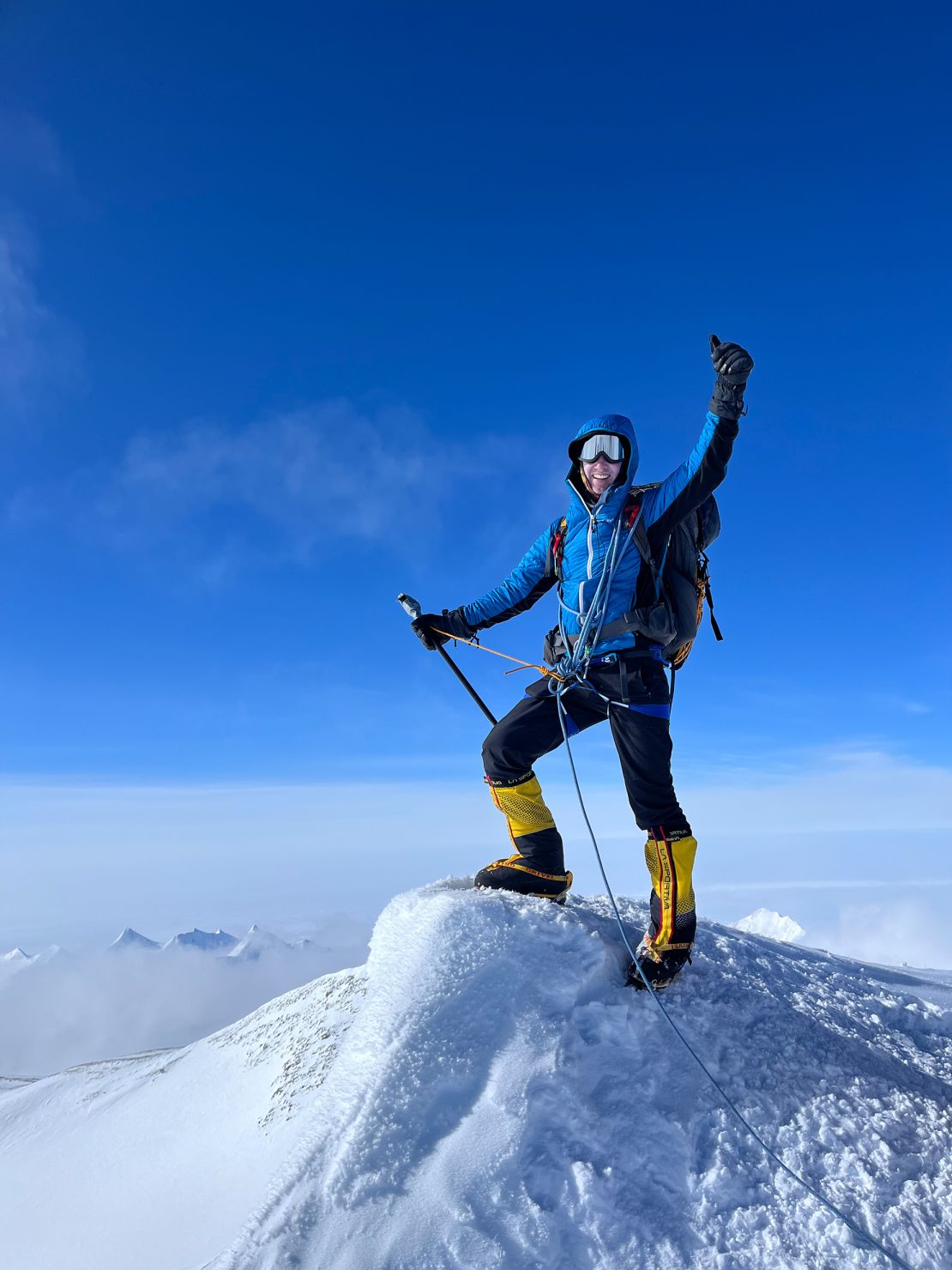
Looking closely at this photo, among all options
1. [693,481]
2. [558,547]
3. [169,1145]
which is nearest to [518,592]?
[558,547]

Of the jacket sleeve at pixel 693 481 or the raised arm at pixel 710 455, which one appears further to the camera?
the jacket sleeve at pixel 693 481

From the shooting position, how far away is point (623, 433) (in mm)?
6078

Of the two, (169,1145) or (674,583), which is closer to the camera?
(169,1145)

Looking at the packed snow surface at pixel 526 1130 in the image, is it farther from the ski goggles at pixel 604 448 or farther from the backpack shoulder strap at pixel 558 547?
the ski goggles at pixel 604 448

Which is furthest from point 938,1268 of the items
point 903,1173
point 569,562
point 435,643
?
point 435,643

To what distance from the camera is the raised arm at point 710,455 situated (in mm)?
5211

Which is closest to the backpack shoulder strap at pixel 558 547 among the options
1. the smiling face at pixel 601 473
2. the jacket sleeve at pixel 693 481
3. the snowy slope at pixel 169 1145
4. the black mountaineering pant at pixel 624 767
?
the smiling face at pixel 601 473

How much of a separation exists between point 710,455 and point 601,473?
2.83ft

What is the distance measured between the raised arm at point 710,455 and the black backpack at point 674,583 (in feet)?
0.34

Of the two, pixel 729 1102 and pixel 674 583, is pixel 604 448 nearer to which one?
pixel 674 583

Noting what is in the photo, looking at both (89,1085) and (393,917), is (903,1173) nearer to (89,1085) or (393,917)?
(393,917)

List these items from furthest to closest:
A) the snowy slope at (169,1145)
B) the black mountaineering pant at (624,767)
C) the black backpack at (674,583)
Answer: the black backpack at (674,583) → the black mountaineering pant at (624,767) → the snowy slope at (169,1145)

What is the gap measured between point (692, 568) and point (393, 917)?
3.65 meters

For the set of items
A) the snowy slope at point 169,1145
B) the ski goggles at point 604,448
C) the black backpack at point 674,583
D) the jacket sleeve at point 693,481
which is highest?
the ski goggles at point 604,448
